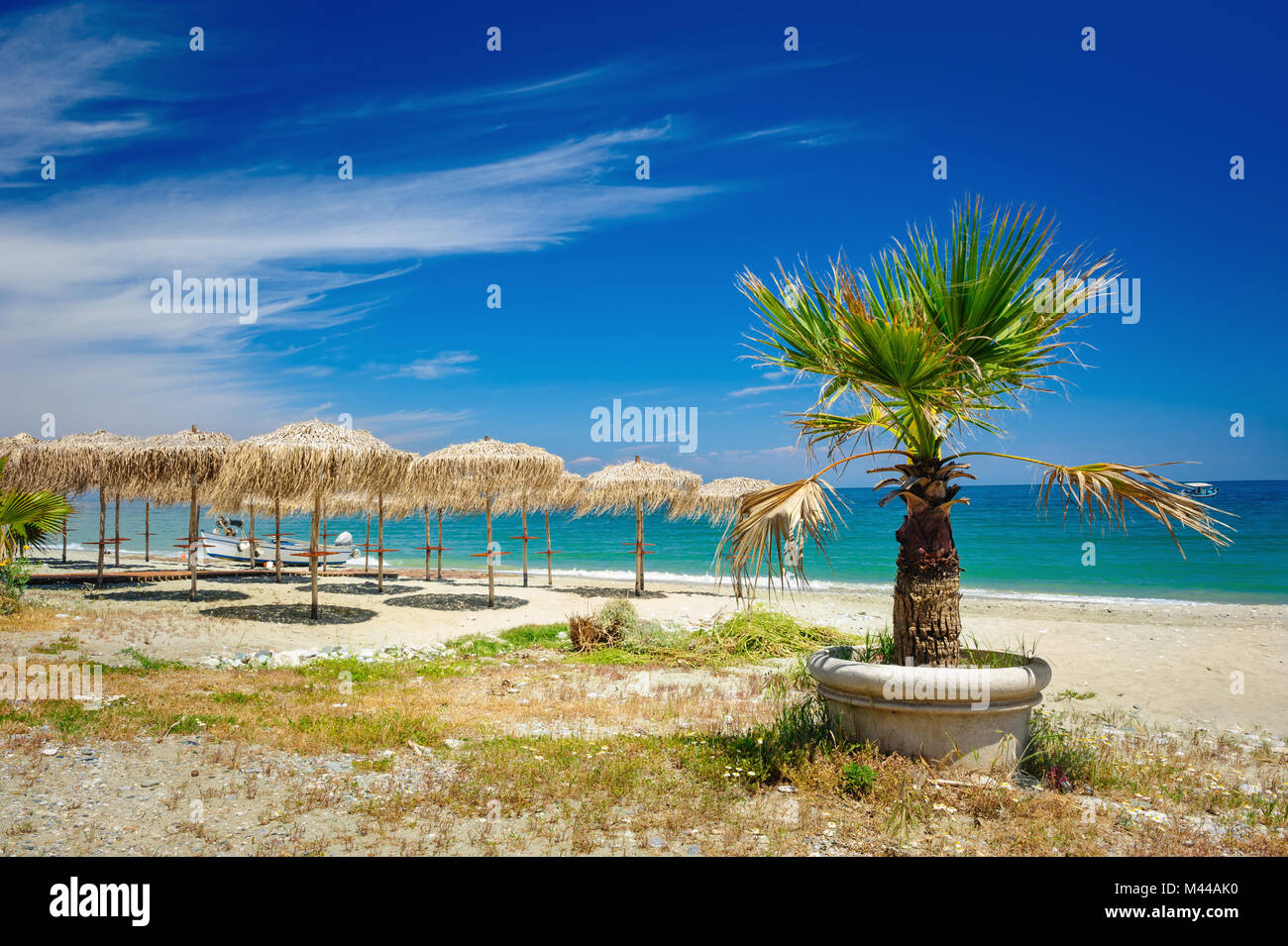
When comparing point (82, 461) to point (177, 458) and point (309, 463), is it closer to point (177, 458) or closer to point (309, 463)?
point (177, 458)

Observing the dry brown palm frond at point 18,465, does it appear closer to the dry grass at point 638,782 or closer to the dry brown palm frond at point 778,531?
the dry grass at point 638,782

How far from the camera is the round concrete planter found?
15.3 feet

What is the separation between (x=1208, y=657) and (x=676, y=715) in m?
9.66

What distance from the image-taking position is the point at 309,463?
12.5 meters

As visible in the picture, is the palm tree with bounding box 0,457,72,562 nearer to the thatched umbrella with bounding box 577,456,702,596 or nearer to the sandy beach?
the sandy beach

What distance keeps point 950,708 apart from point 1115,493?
5.37 feet

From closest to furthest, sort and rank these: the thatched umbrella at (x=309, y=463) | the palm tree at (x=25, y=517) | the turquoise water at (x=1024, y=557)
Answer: the palm tree at (x=25, y=517) < the thatched umbrella at (x=309, y=463) < the turquoise water at (x=1024, y=557)

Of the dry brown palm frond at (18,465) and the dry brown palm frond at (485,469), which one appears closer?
the dry brown palm frond at (485,469)

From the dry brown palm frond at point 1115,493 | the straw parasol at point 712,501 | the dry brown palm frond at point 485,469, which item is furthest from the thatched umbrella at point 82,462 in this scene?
the dry brown palm frond at point 1115,493

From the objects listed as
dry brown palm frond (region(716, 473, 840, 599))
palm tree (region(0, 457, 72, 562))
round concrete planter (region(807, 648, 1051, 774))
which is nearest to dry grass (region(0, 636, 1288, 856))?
round concrete planter (region(807, 648, 1051, 774))

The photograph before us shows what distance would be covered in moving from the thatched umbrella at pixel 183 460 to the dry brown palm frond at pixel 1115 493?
46.2 feet

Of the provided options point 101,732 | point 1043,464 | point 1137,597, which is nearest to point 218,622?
point 101,732

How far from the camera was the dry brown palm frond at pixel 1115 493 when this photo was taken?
4.34 m
